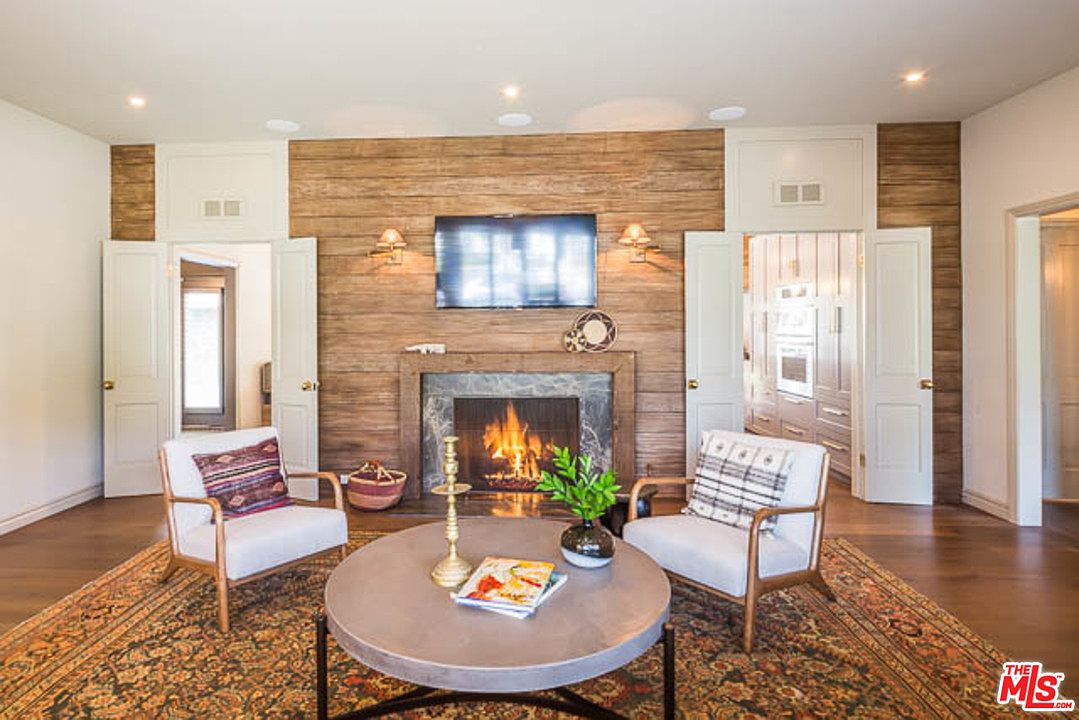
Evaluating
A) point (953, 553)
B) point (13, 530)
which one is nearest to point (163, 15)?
point (13, 530)

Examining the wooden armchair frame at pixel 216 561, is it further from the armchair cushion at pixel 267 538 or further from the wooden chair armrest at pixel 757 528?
the wooden chair armrest at pixel 757 528

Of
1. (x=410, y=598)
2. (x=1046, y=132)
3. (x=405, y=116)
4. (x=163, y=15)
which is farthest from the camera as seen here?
(x=405, y=116)

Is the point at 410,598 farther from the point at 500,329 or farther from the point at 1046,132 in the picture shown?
the point at 1046,132

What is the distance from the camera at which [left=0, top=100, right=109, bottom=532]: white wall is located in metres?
3.97

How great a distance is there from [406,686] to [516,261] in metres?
3.22

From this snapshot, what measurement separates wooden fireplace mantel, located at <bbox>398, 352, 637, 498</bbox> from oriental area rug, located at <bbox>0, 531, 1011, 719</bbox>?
5.49ft

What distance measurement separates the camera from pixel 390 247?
4629mm

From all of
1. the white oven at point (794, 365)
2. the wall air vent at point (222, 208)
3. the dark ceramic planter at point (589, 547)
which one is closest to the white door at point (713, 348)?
the white oven at point (794, 365)

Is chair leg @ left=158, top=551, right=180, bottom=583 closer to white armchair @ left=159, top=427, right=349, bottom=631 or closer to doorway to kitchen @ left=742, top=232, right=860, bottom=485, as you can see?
white armchair @ left=159, top=427, right=349, bottom=631

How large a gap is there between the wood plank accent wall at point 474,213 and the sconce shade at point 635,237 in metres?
0.16

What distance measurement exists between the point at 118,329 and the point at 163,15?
2.76 metres

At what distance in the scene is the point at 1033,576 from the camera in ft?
10.2

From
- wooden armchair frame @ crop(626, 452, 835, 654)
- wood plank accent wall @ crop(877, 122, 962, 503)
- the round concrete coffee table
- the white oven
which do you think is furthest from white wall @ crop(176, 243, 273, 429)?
wood plank accent wall @ crop(877, 122, 962, 503)

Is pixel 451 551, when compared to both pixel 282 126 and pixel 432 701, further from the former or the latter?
pixel 282 126
